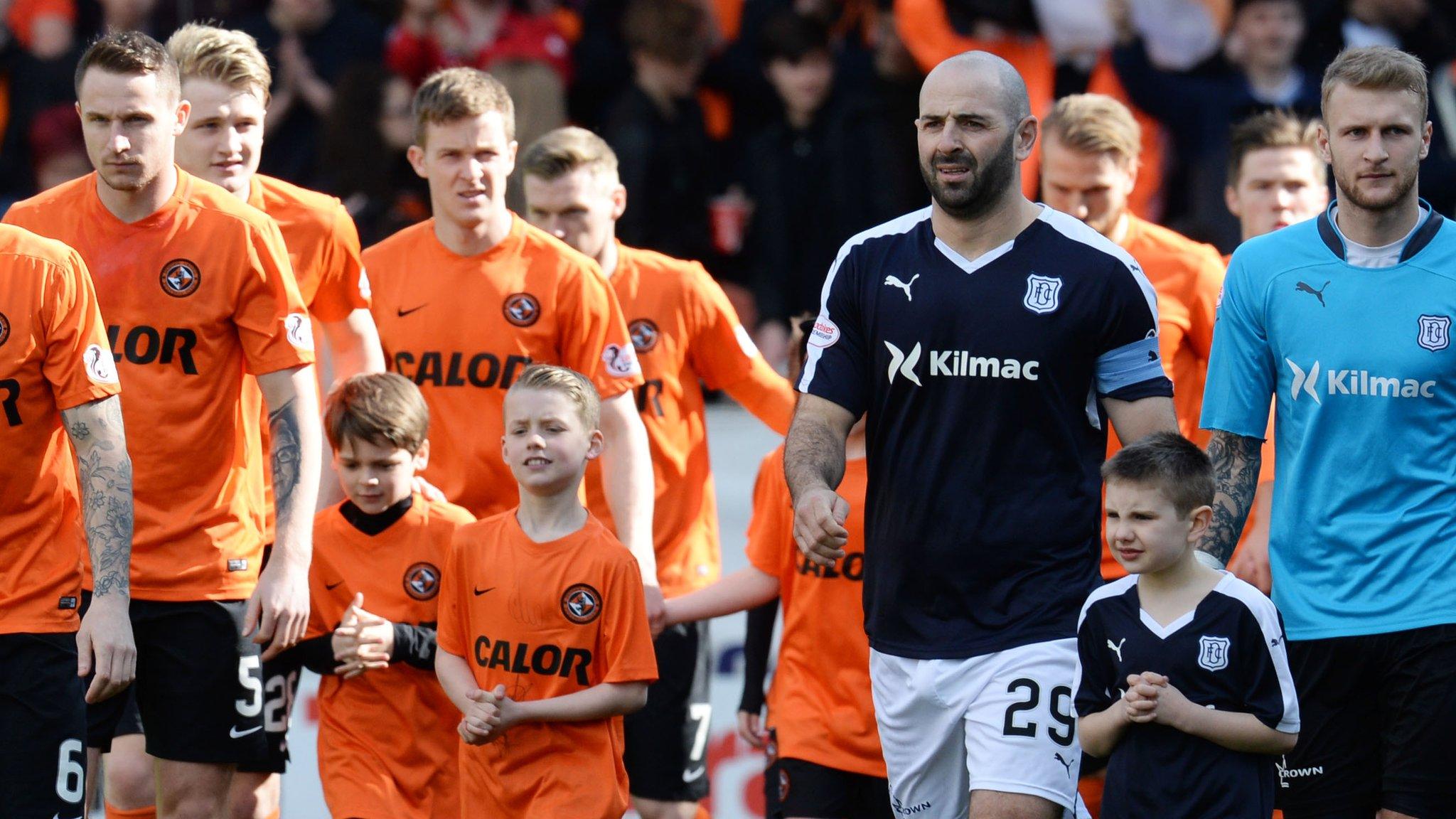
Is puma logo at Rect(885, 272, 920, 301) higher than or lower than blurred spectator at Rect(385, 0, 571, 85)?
lower

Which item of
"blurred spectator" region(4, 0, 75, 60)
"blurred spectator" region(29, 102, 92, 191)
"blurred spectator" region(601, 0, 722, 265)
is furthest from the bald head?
"blurred spectator" region(4, 0, 75, 60)

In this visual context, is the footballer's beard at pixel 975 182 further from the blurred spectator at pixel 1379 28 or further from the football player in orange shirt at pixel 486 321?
the blurred spectator at pixel 1379 28

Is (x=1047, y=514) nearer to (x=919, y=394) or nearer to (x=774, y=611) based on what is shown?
(x=919, y=394)

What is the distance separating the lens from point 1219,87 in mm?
8797

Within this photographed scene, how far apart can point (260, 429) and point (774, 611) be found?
5.54 ft

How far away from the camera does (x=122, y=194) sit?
217 inches

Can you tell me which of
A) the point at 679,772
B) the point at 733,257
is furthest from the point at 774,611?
the point at 733,257

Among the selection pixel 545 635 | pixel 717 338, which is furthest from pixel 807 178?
pixel 545 635

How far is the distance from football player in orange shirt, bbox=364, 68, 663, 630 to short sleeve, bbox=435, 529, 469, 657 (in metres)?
0.69

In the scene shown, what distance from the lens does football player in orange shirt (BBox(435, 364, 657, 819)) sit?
5.40 metres

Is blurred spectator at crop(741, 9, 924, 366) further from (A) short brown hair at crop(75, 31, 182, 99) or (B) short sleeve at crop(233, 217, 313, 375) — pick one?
(A) short brown hair at crop(75, 31, 182, 99)

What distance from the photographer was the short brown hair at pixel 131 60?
526cm

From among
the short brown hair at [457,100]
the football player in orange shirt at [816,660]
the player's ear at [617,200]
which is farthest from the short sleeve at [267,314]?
the player's ear at [617,200]

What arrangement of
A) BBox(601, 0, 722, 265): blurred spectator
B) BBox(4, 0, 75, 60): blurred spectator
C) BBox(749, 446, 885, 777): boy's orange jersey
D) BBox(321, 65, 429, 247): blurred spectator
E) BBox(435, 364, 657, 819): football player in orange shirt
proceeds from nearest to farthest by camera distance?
BBox(435, 364, 657, 819): football player in orange shirt → BBox(749, 446, 885, 777): boy's orange jersey → BBox(601, 0, 722, 265): blurred spectator → BBox(321, 65, 429, 247): blurred spectator → BBox(4, 0, 75, 60): blurred spectator
